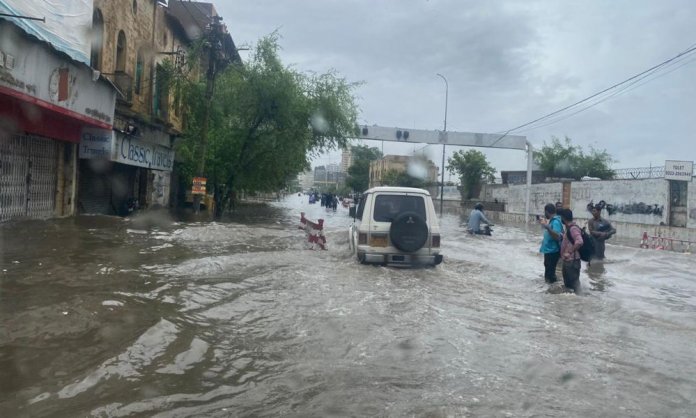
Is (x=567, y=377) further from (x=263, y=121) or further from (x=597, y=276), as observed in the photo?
(x=263, y=121)

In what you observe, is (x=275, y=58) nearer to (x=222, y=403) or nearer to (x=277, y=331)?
(x=277, y=331)

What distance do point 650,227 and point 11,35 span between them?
78.9 ft

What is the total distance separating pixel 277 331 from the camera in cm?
571

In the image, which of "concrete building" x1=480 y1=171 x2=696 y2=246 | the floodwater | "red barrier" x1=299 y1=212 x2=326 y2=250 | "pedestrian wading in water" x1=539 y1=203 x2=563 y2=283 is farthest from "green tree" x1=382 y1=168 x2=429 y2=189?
the floodwater

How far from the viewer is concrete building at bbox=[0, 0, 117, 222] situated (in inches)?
416

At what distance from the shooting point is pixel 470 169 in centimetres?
5962

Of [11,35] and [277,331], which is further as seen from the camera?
[11,35]

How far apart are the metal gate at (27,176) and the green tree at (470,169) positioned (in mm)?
49359

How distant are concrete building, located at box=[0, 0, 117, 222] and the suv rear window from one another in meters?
7.14

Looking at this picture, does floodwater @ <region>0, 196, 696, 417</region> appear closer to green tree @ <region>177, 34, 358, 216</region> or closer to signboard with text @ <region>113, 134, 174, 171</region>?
signboard with text @ <region>113, 134, 174, 171</region>

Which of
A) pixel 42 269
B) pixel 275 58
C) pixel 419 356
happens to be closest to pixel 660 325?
pixel 419 356

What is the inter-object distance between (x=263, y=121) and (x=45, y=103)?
11.2 m

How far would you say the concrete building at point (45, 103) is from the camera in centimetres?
1058

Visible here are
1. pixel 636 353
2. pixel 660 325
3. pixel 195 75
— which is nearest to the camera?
pixel 636 353
